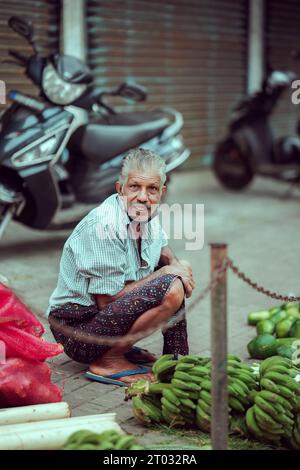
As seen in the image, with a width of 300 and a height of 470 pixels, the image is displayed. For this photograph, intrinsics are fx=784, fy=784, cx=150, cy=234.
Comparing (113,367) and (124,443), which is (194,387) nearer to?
(124,443)

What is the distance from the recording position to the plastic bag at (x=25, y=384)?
332 centimetres

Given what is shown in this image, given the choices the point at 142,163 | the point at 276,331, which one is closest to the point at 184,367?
the point at 142,163

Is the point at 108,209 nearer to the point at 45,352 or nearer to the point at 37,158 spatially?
the point at 45,352

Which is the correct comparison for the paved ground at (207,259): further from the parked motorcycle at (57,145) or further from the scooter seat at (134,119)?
the scooter seat at (134,119)

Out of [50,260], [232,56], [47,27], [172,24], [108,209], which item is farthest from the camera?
[232,56]

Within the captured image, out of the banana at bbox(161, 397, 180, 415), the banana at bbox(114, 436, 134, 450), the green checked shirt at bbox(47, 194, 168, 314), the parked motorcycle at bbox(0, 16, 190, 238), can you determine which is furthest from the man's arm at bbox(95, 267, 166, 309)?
the parked motorcycle at bbox(0, 16, 190, 238)

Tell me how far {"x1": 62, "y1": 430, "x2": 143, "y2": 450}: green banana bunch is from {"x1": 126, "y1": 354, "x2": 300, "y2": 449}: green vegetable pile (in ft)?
1.83

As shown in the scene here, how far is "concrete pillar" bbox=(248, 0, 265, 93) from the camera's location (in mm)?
11469

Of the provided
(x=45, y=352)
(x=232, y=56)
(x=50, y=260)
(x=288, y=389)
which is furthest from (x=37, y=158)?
(x=232, y=56)

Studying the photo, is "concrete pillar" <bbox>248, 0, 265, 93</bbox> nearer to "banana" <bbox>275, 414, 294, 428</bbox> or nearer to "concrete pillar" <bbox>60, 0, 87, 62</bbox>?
"concrete pillar" <bbox>60, 0, 87, 62</bbox>

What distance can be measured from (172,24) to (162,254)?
6527 millimetres

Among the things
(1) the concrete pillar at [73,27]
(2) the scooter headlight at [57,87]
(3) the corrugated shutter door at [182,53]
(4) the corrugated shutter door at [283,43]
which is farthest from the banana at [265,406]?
(4) the corrugated shutter door at [283,43]

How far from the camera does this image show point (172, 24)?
10.1 metres
